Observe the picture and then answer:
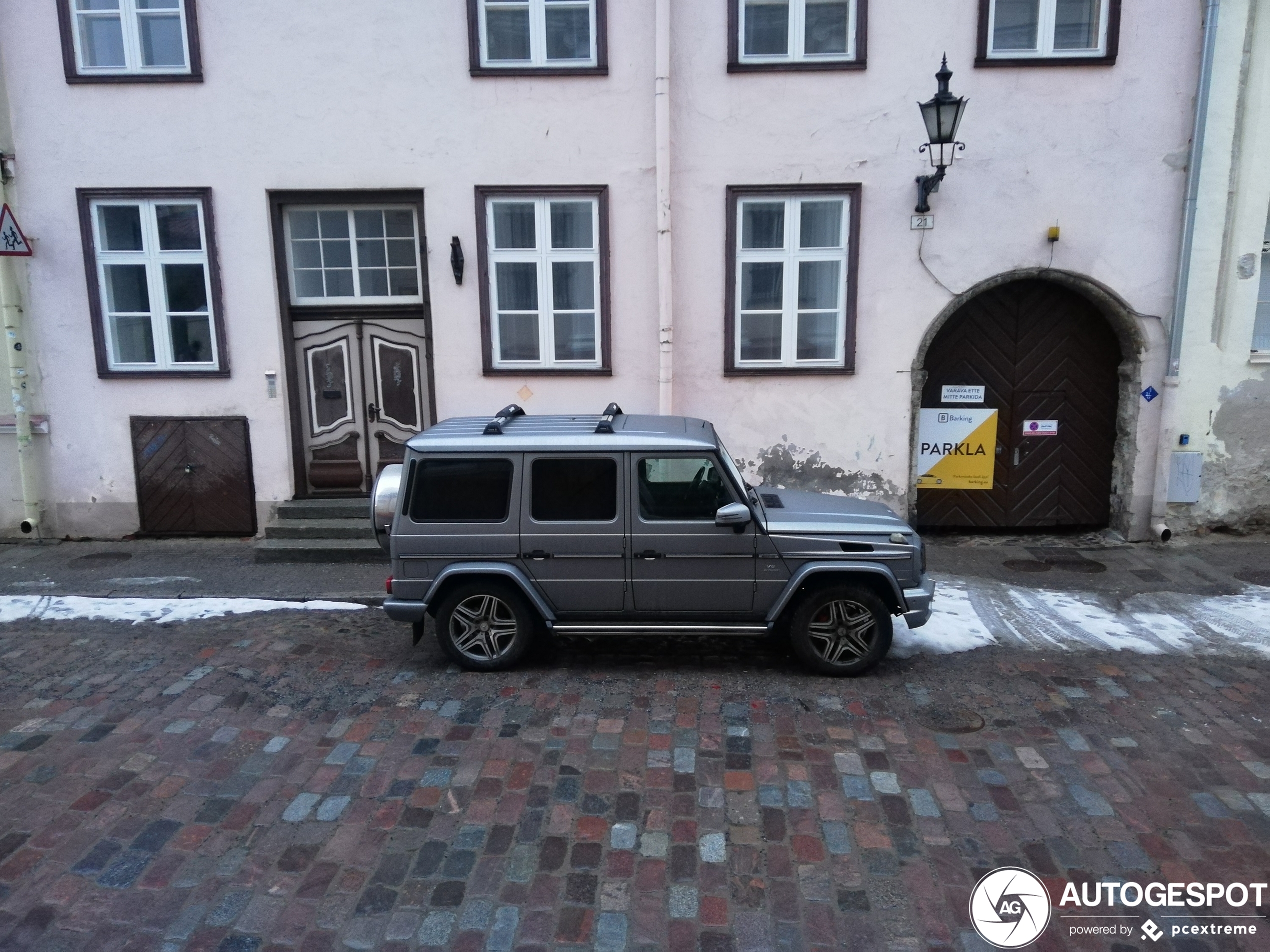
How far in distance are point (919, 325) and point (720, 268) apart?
2.22 metres

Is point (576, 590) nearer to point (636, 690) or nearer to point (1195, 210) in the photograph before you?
point (636, 690)

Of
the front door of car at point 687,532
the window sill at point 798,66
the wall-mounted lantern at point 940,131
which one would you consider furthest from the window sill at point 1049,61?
the front door of car at point 687,532

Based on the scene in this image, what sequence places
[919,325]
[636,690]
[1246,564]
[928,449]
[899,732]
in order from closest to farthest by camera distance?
[899,732]
[636,690]
[1246,564]
[919,325]
[928,449]

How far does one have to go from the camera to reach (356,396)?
9.52 meters

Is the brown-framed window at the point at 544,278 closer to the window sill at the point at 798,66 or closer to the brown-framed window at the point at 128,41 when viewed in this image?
the window sill at the point at 798,66

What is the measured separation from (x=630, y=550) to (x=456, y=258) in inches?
187

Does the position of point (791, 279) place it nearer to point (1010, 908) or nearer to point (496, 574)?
point (496, 574)

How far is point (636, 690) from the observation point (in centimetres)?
548

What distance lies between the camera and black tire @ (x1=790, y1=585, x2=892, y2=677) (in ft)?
18.1

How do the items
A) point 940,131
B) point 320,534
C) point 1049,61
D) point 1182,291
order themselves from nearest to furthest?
point 940,131, point 1049,61, point 1182,291, point 320,534

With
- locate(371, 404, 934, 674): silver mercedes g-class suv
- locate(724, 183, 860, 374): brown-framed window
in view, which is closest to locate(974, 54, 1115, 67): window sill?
locate(724, 183, 860, 374): brown-framed window

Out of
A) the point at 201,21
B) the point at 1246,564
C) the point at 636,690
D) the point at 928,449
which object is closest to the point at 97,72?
the point at 201,21

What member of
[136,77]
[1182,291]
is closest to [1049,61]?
[1182,291]

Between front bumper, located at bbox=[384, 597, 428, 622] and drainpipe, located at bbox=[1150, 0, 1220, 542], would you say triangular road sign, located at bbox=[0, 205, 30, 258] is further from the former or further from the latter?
drainpipe, located at bbox=[1150, 0, 1220, 542]
